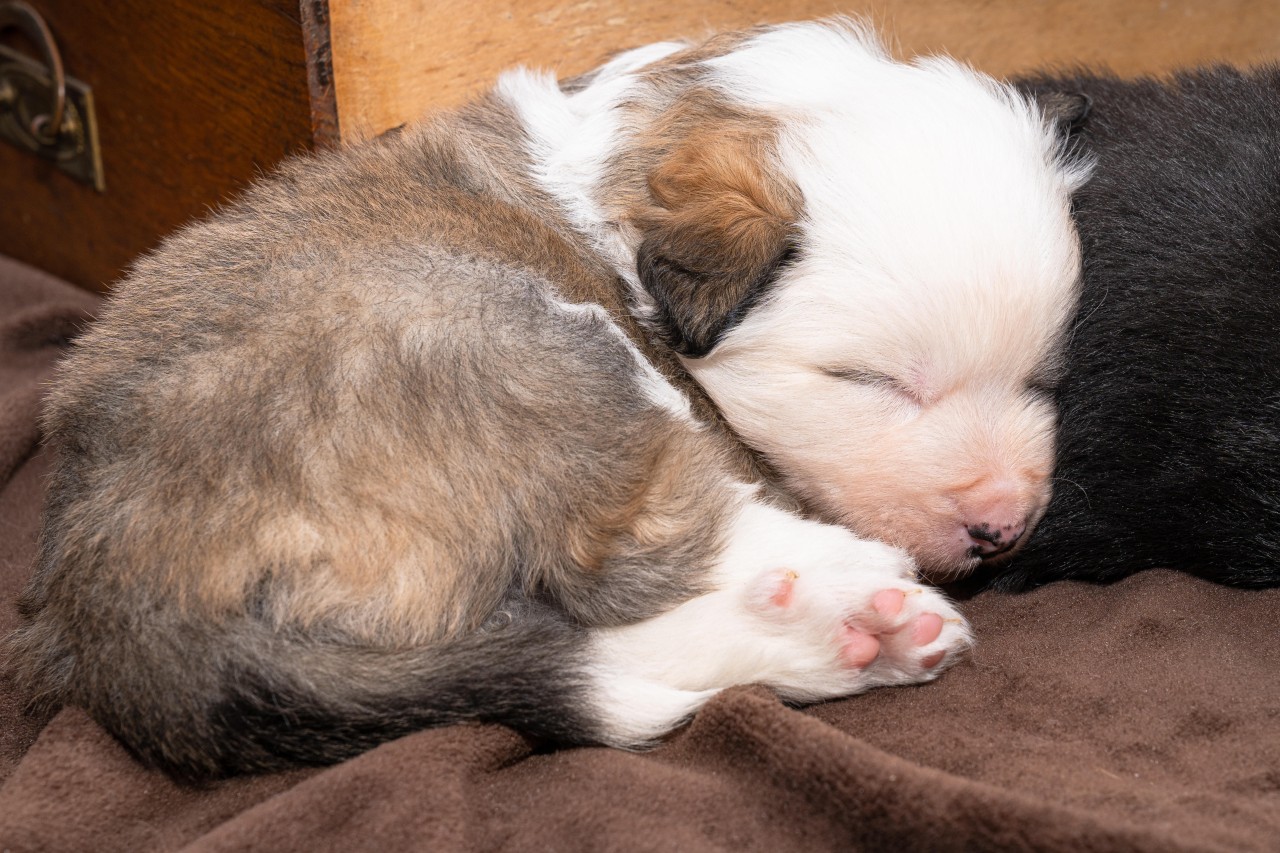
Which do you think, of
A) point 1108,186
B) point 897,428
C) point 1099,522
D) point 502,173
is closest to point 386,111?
point 502,173

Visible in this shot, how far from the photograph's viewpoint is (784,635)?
7.67 feet

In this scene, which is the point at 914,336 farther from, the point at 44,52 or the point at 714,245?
the point at 44,52

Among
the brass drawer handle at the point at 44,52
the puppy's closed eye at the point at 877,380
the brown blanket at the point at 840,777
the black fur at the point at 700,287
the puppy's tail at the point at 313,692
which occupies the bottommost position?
the brown blanket at the point at 840,777

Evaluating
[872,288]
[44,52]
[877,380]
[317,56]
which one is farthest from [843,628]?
[44,52]

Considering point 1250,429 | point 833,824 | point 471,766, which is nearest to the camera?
point 833,824

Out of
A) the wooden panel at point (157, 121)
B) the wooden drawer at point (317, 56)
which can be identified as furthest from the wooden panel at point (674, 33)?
the wooden panel at point (157, 121)

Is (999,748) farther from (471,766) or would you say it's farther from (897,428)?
(471,766)

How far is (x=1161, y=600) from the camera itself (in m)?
2.61

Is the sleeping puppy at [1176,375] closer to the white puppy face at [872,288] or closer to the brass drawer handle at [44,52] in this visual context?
the white puppy face at [872,288]

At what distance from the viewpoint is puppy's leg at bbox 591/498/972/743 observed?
7.50ft

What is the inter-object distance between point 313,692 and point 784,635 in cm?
85

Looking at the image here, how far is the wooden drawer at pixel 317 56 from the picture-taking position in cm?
318

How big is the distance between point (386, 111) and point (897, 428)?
1.59m

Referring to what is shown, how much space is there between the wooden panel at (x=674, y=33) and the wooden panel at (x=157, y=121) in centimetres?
20
